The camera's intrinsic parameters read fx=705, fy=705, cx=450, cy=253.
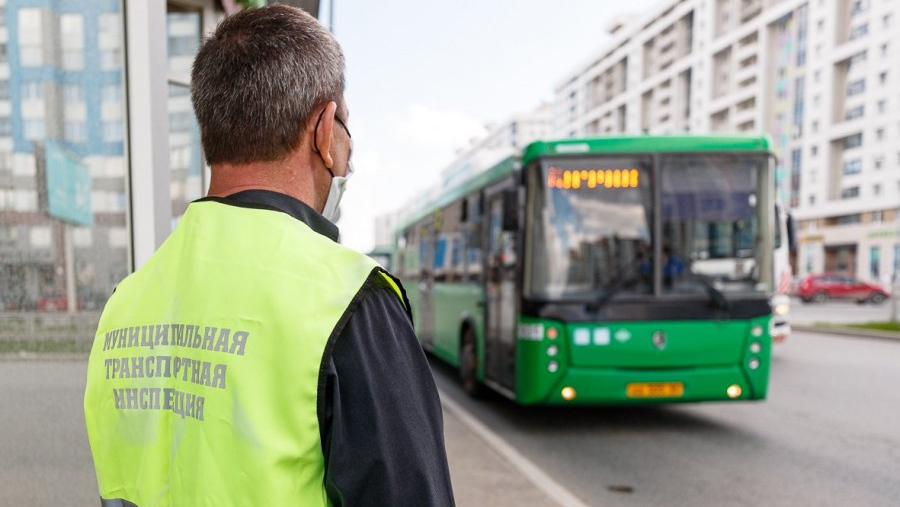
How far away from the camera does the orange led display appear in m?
6.87

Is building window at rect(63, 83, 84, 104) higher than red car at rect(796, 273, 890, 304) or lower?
higher

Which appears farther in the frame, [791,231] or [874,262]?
[874,262]

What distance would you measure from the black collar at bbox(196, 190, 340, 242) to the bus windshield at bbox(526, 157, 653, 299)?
562 centimetres

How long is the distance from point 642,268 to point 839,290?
37265 millimetres

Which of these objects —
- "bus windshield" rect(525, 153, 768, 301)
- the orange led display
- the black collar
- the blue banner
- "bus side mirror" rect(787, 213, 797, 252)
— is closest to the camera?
the black collar

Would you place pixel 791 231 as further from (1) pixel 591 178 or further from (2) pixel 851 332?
(2) pixel 851 332

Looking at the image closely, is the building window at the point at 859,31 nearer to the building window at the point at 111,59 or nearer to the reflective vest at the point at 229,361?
the building window at the point at 111,59

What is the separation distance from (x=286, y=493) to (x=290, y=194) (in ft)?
1.73

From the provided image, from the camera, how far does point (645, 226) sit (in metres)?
6.79

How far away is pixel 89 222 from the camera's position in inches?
124

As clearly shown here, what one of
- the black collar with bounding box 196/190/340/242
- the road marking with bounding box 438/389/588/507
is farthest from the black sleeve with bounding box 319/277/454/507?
the road marking with bounding box 438/389/588/507

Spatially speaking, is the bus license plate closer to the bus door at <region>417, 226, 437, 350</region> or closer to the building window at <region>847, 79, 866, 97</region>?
the bus door at <region>417, 226, 437, 350</region>

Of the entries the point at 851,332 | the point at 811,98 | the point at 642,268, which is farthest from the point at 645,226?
the point at 811,98

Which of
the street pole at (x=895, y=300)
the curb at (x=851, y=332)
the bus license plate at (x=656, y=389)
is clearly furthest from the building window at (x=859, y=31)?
the bus license plate at (x=656, y=389)
